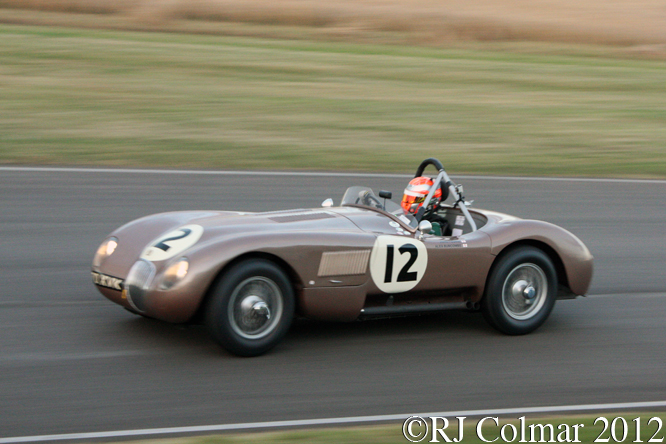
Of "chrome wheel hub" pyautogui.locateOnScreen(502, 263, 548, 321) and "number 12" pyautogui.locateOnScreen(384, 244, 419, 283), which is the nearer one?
"number 12" pyautogui.locateOnScreen(384, 244, 419, 283)

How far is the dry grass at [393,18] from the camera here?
24.9 m

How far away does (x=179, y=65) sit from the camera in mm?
19531

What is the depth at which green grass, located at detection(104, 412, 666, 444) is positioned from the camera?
194 inches

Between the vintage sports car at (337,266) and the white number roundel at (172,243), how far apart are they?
1cm

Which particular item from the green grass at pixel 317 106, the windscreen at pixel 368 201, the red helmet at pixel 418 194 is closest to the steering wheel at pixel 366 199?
the windscreen at pixel 368 201

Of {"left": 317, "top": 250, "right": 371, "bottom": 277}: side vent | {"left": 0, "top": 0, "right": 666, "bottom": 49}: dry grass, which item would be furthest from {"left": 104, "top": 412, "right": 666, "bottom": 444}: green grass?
{"left": 0, "top": 0, "right": 666, "bottom": 49}: dry grass

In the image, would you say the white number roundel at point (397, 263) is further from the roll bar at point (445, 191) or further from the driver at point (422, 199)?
the driver at point (422, 199)

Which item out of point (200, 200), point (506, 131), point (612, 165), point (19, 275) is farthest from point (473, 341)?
point (506, 131)

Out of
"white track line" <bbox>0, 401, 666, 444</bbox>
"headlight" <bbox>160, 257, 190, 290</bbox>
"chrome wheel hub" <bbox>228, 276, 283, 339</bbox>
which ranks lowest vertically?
"white track line" <bbox>0, 401, 666, 444</bbox>

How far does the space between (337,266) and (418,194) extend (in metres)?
1.48

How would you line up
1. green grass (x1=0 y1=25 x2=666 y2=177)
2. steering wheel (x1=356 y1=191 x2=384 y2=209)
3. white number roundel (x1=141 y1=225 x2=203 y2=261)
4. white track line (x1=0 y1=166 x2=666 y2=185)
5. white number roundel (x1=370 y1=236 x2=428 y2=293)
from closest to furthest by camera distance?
1. white number roundel (x1=141 y1=225 x2=203 y2=261)
2. white number roundel (x1=370 y1=236 x2=428 y2=293)
3. steering wheel (x1=356 y1=191 x2=384 y2=209)
4. white track line (x1=0 y1=166 x2=666 y2=185)
5. green grass (x1=0 y1=25 x2=666 y2=177)

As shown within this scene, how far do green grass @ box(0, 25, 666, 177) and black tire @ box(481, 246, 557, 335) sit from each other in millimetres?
6368

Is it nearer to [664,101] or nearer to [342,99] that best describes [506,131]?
[342,99]

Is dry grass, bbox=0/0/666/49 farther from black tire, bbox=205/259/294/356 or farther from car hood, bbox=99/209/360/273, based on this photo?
black tire, bbox=205/259/294/356
